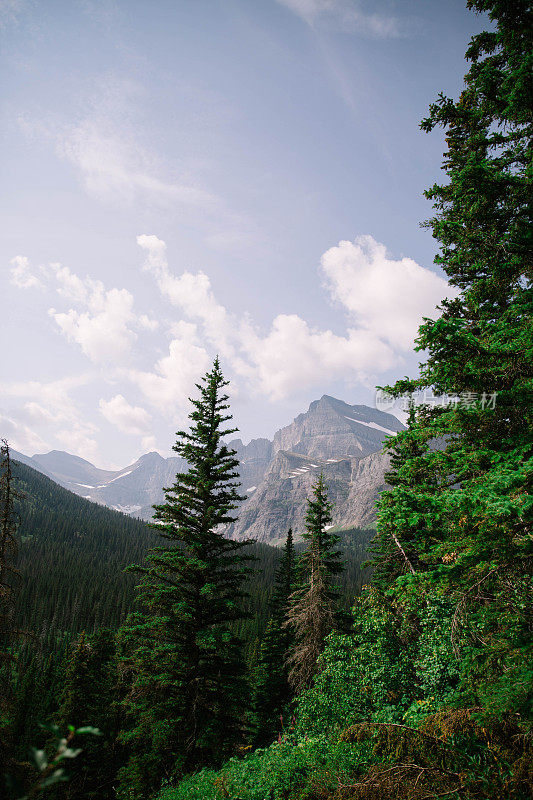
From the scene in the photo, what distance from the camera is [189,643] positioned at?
1213 cm

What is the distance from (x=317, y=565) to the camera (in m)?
19.8

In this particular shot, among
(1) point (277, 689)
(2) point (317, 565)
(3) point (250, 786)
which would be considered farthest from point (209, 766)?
(1) point (277, 689)

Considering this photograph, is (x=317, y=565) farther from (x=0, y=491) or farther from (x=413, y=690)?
(x=0, y=491)

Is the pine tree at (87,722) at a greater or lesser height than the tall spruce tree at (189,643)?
lesser

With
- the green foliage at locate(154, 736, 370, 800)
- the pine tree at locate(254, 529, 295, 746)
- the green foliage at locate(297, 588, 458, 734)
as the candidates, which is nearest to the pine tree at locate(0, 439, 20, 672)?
the green foliage at locate(154, 736, 370, 800)

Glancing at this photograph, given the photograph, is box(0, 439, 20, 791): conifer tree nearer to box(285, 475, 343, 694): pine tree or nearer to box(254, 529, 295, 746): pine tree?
box(285, 475, 343, 694): pine tree

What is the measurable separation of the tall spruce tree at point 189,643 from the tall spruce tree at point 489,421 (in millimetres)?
5785

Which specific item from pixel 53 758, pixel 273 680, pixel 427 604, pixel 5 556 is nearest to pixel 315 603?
pixel 427 604

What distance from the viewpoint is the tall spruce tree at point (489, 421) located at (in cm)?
623

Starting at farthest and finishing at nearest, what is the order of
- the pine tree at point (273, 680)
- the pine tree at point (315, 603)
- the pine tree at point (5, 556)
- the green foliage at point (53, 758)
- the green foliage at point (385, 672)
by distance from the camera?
1. the pine tree at point (273, 680)
2. the pine tree at point (315, 603)
3. the pine tree at point (5, 556)
4. the green foliage at point (385, 672)
5. the green foliage at point (53, 758)

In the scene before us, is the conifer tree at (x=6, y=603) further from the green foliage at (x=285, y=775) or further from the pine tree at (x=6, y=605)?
the green foliage at (x=285, y=775)

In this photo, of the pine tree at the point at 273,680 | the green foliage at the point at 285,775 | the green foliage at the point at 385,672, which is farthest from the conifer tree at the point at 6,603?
the pine tree at the point at 273,680

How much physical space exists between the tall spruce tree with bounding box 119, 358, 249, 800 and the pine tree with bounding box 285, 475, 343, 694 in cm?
576

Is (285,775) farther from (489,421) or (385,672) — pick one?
(489,421)
